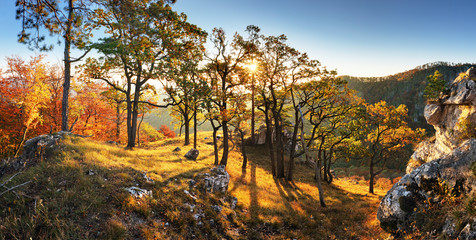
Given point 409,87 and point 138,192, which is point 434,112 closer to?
point 138,192

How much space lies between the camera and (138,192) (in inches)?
334

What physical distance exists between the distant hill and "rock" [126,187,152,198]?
5570 inches

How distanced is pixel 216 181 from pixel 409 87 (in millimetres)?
162512

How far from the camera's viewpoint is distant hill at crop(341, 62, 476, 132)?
4557 inches

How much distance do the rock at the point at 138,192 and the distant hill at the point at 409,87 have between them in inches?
5570

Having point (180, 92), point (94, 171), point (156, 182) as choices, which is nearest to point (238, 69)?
point (180, 92)

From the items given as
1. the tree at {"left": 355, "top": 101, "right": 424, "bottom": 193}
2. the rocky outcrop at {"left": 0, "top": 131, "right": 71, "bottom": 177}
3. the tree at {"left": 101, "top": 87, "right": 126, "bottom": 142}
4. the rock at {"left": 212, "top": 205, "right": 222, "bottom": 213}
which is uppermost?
the tree at {"left": 101, "top": 87, "right": 126, "bottom": 142}

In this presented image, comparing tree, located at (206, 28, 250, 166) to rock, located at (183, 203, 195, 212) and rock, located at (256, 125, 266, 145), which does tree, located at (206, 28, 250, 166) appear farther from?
rock, located at (256, 125, 266, 145)

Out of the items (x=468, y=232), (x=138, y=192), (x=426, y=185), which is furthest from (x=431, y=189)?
(x=138, y=192)

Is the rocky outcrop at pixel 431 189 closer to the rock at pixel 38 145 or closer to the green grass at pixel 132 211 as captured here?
the green grass at pixel 132 211

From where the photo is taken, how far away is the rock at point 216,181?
43.0ft

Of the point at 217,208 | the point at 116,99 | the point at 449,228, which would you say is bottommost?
the point at 217,208

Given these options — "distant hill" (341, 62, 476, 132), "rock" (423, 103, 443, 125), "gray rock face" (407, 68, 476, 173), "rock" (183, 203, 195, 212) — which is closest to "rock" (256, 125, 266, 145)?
"gray rock face" (407, 68, 476, 173)

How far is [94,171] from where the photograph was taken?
29.4 ft
